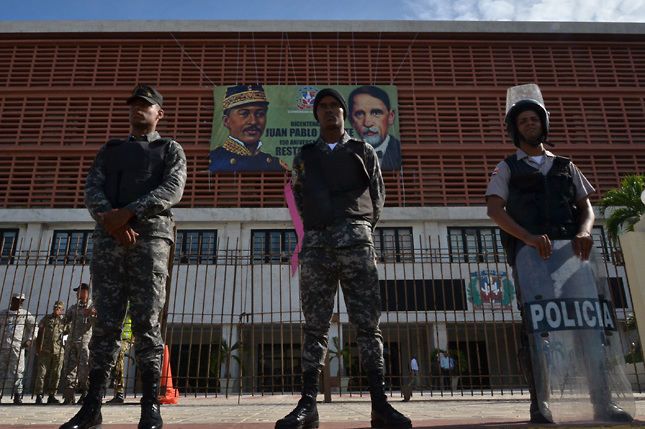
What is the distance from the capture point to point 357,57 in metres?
19.4

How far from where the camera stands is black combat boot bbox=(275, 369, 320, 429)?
2.46 metres

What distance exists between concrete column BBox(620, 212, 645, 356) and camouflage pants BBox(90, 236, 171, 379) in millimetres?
3396

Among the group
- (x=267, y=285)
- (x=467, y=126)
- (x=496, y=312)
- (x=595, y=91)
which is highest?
(x=595, y=91)

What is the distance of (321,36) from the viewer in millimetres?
19516

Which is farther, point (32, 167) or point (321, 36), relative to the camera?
point (321, 36)

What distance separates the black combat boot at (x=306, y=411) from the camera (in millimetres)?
2465

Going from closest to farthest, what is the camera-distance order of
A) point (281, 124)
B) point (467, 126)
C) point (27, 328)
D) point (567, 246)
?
1. point (567, 246)
2. point (27, 328)
3. point (281, 124)
4. point (467, 126)

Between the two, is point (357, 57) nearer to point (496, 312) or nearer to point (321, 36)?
point (321, 36)

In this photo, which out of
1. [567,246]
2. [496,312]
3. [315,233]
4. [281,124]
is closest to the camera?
[567,246]

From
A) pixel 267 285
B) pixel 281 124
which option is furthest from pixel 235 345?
pixel 281 124

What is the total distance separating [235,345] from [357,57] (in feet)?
38.3

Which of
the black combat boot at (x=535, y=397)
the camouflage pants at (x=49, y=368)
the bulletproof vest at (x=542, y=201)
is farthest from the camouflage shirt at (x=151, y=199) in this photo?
the camouflage pants at (x=49, y=368)

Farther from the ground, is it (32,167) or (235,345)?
(32,167)

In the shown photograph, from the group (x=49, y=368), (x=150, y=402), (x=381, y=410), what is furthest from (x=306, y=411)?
(x=49, y=368)
